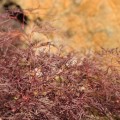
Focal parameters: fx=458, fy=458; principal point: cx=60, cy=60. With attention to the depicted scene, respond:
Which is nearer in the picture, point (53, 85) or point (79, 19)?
point (53, 85)

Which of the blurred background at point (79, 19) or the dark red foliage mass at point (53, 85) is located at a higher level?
the blurred background at point (79, 19)

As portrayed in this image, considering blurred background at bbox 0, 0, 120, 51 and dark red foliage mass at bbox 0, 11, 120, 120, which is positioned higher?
blurred background at bbox 0, 0, 120, 51

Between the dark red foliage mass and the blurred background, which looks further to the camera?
the blurred background

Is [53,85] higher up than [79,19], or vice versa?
[79,19]

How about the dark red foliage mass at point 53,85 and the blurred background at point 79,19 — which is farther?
the blurred background at point 79,19

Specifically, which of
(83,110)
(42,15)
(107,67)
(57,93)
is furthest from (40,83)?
(42,15)
